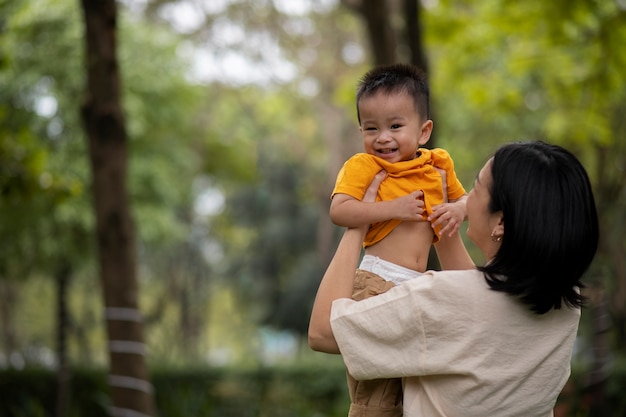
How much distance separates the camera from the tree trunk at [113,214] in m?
6.00

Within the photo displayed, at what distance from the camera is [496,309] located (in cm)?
205

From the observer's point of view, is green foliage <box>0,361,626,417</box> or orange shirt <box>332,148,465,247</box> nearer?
orange shirt <box>332,148,465,247</box>

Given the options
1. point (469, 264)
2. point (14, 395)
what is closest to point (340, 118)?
point (14, 395)

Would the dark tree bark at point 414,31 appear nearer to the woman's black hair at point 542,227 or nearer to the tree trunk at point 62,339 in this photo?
the woman's black hair at point 542,227

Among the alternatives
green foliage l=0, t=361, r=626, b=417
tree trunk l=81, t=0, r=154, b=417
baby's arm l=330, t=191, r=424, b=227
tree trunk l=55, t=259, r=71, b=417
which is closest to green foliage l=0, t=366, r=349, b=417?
green foliage l=0, t=361, r=626, b=417

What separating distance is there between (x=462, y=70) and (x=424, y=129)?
8577 millimetres

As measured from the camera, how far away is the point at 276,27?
18.2 metres

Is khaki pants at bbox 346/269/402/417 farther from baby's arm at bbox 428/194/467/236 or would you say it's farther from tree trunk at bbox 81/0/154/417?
tree trunk at bbox 81/0/154/417

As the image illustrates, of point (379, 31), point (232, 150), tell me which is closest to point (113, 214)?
point (379, 31)

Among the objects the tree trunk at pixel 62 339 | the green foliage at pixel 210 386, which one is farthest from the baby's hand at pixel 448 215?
the tree trunk at pixel 62 339

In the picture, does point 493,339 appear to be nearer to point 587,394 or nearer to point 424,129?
point 424,129

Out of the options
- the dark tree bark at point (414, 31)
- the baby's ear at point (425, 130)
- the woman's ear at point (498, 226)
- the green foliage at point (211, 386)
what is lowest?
the green foliage at point (211, 386)

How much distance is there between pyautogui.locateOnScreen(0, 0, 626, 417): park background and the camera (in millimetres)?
6535

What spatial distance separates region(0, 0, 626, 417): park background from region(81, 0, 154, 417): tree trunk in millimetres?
15
